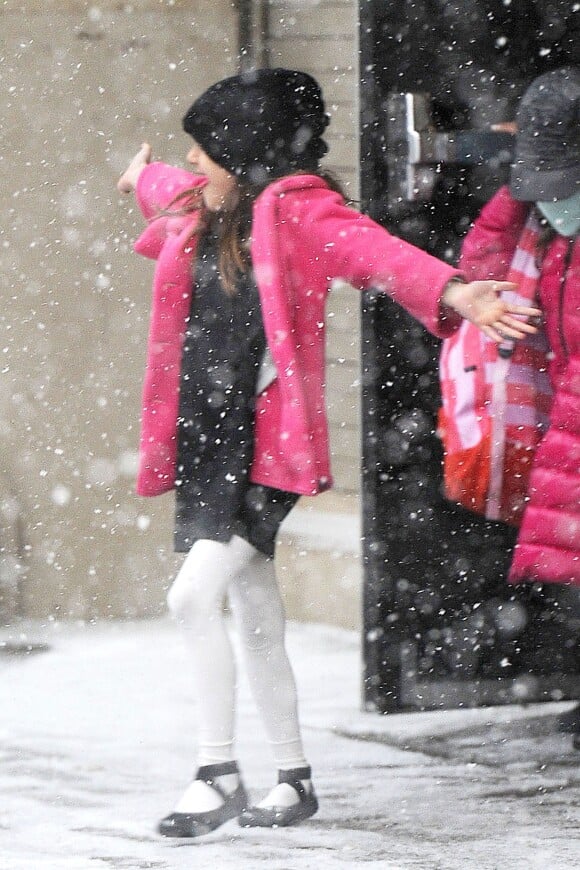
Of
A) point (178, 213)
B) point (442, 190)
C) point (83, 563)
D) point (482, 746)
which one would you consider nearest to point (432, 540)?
point (482, 746)

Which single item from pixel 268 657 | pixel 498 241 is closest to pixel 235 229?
pixel 498 241

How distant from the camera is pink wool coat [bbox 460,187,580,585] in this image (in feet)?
14.5

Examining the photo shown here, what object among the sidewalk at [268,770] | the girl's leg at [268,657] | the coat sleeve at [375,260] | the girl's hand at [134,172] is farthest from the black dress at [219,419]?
the sidewalk at [268,770]

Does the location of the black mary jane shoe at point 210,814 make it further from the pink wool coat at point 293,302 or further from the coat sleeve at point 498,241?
the coat sleeve at point 498,241

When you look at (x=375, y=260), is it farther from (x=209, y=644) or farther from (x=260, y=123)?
(x=209, y=644)

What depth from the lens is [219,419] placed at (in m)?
4.09

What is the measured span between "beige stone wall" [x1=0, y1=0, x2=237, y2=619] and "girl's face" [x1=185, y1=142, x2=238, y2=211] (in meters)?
2.03

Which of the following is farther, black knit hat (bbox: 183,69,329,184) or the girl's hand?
the girl's hand

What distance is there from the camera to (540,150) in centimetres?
446

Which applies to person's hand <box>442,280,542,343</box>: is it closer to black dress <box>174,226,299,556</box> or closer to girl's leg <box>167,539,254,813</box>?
black dress <box>174,226,299,556</box>

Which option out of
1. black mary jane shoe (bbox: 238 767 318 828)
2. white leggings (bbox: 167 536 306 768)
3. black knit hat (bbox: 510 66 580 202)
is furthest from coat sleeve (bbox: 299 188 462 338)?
black mary jane shoe (bbox: 238 767 318 828)

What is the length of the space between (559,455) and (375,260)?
34.2 inches

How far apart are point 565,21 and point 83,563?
108 inches

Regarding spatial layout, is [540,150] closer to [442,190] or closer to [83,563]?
[442,190]
